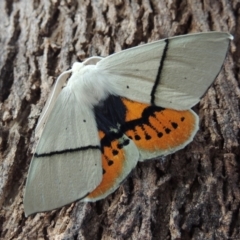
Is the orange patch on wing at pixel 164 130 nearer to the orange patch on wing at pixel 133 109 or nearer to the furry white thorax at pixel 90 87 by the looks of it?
the orange patch on wing at pixel 133 109

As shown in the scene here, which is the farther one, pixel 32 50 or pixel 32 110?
pixel 32 50

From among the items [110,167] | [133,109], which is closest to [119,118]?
[133,109]

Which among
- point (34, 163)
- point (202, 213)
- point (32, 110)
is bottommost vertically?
point (202, 213)

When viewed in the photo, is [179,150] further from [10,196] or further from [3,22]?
[3,22]

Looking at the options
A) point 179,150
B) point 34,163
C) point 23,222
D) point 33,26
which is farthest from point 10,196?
point 33,26

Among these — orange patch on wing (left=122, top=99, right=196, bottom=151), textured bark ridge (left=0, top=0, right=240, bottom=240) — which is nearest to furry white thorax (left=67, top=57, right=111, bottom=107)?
orange patch on wing (left=122, top=99, right=196, bottom=151)

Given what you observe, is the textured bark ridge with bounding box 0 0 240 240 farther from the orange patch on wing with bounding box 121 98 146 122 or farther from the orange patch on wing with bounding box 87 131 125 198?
the orange patch on wing with bounding box 121 98 146 122
